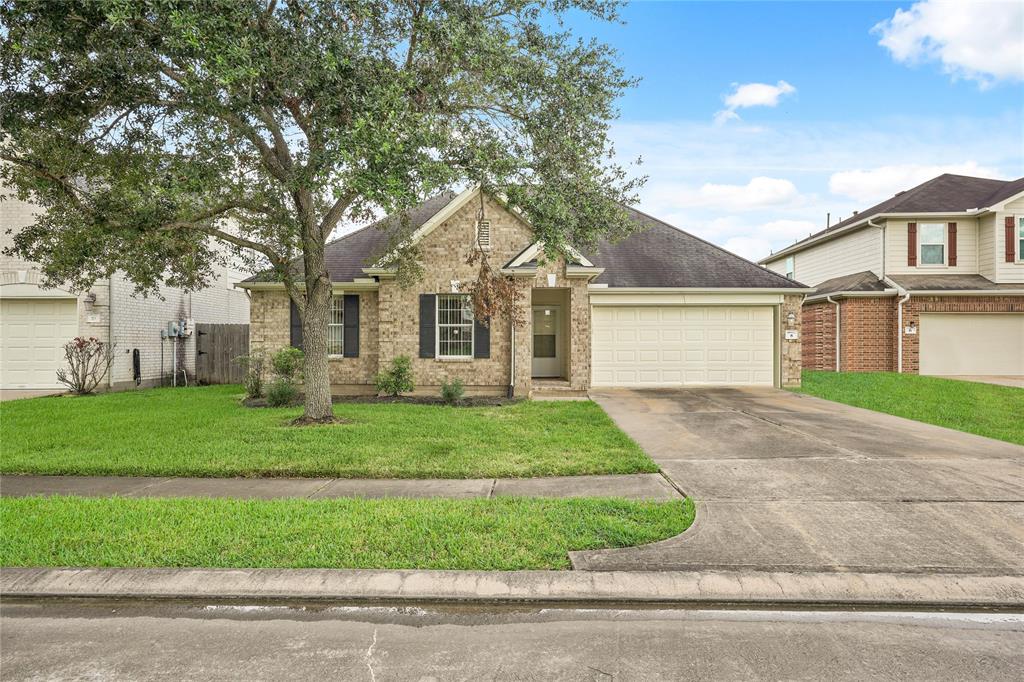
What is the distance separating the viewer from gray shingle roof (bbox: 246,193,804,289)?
49.7ft

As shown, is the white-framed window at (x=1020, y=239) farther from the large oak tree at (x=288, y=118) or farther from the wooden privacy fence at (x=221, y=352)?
the wooden privacy fence at (x=221, y=352)

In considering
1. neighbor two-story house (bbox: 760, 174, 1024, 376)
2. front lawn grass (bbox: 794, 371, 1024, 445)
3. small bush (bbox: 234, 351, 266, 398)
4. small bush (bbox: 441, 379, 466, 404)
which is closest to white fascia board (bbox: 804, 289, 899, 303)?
neighbor two-story house (bbox: 760, 174, 1024, 376)

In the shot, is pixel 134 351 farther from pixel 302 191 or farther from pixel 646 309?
pixel 646 309

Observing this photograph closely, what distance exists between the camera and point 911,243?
60.1ft

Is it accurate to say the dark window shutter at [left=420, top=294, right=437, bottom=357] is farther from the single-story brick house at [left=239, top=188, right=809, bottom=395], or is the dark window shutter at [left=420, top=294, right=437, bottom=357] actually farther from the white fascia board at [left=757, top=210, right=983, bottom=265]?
the white fascia board at [left=757, top=210, right=983, bottom=265]

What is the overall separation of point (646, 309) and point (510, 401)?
5.13 metres

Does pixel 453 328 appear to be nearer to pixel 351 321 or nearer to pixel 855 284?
pixel 351 321

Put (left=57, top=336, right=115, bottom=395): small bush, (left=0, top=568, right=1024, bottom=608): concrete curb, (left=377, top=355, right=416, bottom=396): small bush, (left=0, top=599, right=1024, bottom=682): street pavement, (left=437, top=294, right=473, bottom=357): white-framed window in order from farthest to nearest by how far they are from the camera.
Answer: (left=57, top=336, right=115, bottom=395): small bush, (left=437, top=294, right=473, bottom=357): white-framed window, (left=377, top=355, right=416, bottom=396): small bush, (left=0, top=568, right=1024, bottom=608): concrete curb, (left=0, top=599, right=1024, bottom=682): street pavement

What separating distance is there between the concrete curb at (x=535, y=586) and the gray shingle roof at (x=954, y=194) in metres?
18.8

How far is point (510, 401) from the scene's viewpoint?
12789mm

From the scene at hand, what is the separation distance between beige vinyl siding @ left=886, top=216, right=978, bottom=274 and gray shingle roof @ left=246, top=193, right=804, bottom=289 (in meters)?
5.64

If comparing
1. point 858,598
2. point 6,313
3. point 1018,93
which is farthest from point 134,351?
point 1018,93

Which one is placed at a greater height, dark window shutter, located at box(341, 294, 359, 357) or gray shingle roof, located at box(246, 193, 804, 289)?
gray shingle roof, located at box(246, 193, 804, 289)

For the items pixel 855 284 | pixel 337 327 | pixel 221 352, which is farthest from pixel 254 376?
pixel 855 284
